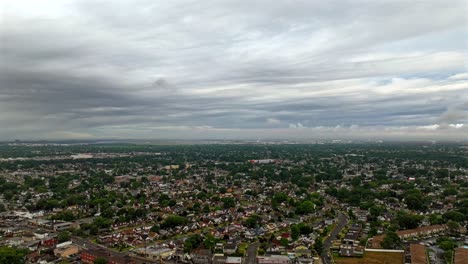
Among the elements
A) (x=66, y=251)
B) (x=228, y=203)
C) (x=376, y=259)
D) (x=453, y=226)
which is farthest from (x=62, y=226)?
(x=453, y=226)

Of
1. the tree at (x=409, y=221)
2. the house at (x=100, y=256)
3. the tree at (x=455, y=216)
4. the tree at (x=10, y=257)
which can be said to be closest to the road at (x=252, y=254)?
the house at (x=100, y=256)

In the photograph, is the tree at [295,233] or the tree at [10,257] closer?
the tree at [10,257]

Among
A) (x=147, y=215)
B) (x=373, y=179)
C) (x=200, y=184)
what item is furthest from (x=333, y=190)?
(x=147, y=215)

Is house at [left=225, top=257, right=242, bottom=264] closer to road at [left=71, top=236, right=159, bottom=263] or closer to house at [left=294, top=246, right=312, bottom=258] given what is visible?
house at [left=294, top=246, right=312, bottom=258]

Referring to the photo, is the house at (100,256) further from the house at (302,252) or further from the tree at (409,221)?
the tree at (409,221)

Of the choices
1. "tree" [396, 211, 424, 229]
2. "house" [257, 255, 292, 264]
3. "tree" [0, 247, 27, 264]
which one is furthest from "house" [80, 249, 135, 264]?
"tree" [396, 211, 424, 229]
